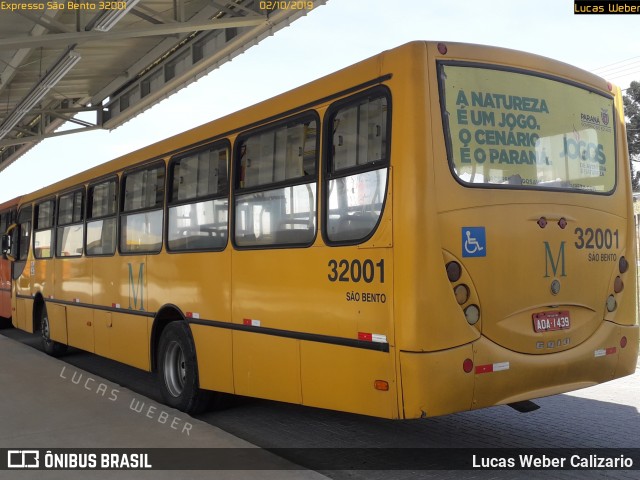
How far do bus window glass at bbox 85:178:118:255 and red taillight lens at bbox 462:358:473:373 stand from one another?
5755 millimetres

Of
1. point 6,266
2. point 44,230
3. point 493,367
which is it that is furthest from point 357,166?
point 6,266

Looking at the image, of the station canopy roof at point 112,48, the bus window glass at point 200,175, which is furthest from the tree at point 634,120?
the bus window glass at point 200,175

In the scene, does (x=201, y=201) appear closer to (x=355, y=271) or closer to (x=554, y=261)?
(x=355, y=271)

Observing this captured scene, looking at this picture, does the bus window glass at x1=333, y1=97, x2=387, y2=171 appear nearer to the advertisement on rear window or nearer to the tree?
the advertisement on rear window

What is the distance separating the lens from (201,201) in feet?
22.7

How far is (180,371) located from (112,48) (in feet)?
30.9

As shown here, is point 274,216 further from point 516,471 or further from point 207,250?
point 516,471

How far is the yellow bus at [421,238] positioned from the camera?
4.54 m

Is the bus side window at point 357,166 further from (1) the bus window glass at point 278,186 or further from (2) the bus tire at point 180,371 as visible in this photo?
(2) the bus tire at point 180,371

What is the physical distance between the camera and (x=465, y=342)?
4.56 meters

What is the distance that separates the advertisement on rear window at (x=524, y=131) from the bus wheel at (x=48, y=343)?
29.7 feet

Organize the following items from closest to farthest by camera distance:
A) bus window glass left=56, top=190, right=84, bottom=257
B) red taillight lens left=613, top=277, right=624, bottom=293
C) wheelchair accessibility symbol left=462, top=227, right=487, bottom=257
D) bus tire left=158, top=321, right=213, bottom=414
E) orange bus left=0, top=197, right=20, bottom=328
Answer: wheelchair accessibility symbol left=462, top=227, right=487, bottom=257
red taillight lens left=613, top=277, right=624, bottom=293
bus tire left=158, top=321, right=213, bottom=414
bus window glass left=56, top=190, right=84, bottom=257
orange bus left=0, top=197, right=20, bottom=328

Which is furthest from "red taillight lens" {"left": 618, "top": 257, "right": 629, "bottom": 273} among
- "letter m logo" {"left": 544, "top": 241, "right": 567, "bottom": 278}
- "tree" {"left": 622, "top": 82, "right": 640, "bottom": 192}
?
"tree" {"left": 622, "top": 82, "right": 640, "bottom": 192}

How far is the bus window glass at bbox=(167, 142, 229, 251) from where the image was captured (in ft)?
21.5
